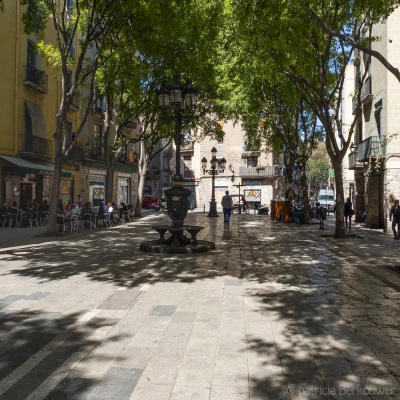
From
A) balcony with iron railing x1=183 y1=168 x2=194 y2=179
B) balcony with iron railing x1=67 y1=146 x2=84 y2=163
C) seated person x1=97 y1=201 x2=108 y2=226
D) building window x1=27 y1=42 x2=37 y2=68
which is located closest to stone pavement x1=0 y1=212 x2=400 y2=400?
seated person x1=97 y1=201 x2=108 y2=226

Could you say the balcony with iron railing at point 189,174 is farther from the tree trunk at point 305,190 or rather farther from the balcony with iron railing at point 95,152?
the tree trunk at point 305,190

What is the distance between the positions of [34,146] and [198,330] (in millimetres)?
19854

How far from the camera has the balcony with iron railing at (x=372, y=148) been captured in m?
19.0

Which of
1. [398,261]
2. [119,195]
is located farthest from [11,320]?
[119,195]

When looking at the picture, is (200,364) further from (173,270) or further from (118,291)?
(173,270)

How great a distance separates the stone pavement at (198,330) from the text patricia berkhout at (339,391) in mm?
15

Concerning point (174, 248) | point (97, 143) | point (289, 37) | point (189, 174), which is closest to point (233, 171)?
point (189, 174)

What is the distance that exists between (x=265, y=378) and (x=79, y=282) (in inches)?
180

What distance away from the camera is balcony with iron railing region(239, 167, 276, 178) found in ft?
162

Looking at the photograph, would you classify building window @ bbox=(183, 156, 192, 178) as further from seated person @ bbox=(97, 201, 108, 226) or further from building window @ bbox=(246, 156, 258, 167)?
seated person @ bbox=(97, 201, 108, 226)

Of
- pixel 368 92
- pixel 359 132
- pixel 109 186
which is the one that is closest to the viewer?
pixel 109 186

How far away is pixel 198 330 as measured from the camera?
15.0 feet

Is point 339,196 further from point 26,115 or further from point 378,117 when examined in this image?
point 26,115

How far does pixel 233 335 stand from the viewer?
4.42 meters
